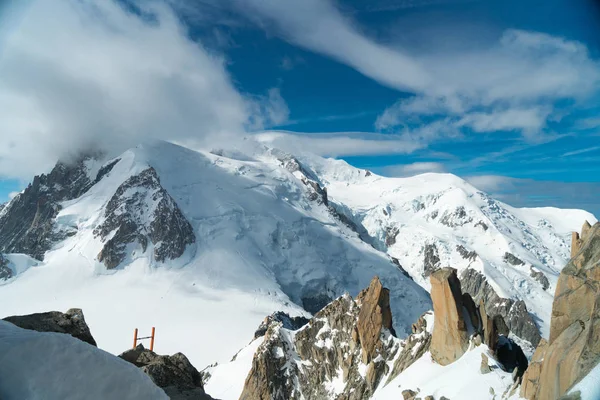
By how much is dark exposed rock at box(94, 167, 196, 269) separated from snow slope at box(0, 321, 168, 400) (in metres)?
155

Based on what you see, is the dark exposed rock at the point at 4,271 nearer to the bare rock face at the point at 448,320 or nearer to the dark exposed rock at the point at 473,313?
the bare rock face at the point at 448,320

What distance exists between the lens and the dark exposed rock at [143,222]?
156750 mm

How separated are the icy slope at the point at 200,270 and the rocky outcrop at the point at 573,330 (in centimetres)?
8291

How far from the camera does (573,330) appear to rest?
1480 cm

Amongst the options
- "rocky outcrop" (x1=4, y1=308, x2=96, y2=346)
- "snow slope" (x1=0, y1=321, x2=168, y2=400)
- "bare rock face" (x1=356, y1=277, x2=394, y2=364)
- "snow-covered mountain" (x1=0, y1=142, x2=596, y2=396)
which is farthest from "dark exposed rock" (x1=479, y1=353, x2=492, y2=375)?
"snow-covered mountain" (x1=0, y1=142, x2=596, y2=396)

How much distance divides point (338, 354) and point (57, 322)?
47.8m

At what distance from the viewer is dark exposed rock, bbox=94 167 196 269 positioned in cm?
15675

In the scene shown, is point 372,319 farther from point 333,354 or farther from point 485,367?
point 485,367

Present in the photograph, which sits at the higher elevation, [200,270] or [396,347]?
[200,270]

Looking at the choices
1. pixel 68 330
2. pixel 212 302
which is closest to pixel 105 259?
pixel 212 302

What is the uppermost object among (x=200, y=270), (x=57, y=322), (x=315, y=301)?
(x=200, y=270)

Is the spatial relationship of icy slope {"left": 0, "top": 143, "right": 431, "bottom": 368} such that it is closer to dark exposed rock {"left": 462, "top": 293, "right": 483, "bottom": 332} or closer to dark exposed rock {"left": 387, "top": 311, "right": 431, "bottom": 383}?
dark exposed rock {"left": 387, "top": 311, "right": 431, "bottom": 383}

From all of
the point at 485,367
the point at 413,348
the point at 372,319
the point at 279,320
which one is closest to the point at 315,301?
the point at 279,320

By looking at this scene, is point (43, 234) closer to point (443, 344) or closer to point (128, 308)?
point (128, 308)
